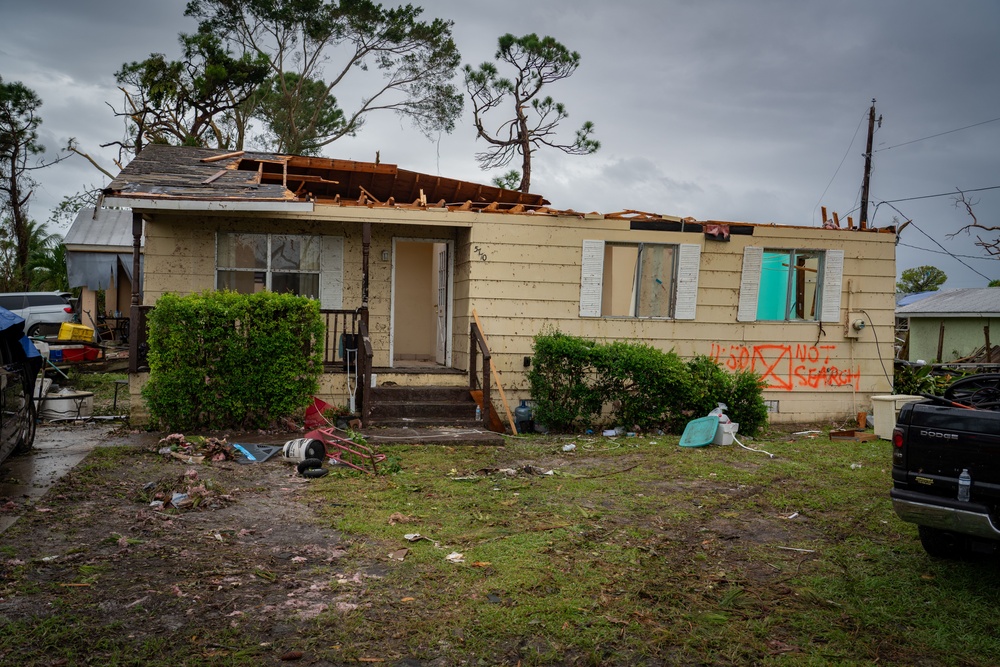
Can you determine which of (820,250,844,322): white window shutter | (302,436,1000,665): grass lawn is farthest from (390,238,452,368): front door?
(820,250,844,322): white window shutter

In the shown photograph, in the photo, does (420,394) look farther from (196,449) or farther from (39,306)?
(39,306)

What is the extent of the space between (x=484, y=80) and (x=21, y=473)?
1812cm

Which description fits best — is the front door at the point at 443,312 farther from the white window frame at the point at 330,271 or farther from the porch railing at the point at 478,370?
the white window frame at the point at 330,271

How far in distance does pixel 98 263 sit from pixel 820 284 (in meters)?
19.2

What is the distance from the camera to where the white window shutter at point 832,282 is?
12.4 meters

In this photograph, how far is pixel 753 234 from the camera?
12.2 metres

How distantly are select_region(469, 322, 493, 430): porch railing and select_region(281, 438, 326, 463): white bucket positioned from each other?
2844mm

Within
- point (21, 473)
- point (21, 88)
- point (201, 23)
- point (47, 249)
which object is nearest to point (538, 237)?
point (21, 473)

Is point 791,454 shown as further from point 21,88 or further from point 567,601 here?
point 21,88

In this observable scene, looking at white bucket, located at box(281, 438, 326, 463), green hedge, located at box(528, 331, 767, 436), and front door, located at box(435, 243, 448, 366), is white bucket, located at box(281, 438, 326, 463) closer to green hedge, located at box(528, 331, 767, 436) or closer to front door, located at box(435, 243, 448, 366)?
green hedge, located at box(528, 331, 767, 436)

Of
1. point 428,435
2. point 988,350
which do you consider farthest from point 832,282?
point 988,350

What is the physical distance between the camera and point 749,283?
1218cm

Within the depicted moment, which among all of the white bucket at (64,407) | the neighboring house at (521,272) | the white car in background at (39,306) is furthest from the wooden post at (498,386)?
the white car in background at (39,306)

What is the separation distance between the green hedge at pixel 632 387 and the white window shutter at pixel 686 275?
1.37 metres
